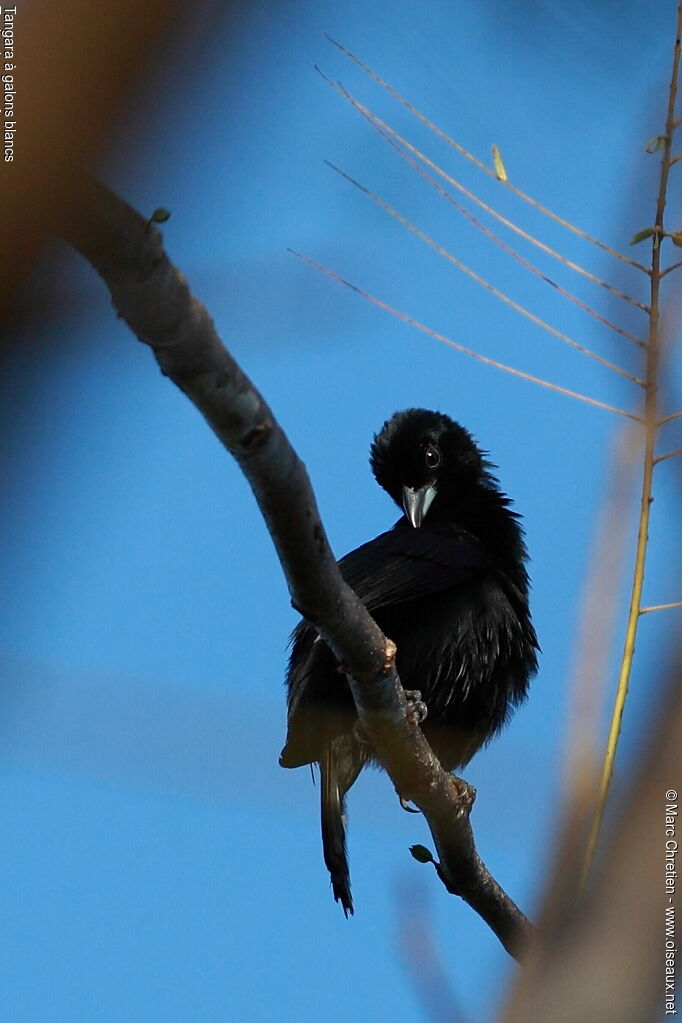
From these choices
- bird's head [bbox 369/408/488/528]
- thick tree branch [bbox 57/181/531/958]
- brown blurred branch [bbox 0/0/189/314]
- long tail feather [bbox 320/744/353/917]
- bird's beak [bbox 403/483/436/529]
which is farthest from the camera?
bird's head [bbox 369/408/488/528]

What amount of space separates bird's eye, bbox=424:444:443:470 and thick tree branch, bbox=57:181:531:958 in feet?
7.47

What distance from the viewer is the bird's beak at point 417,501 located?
5926mm

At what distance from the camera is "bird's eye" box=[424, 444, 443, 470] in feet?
A: 20.3

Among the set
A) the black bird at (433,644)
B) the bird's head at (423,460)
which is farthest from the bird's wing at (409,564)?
the bird's head at (423,460)

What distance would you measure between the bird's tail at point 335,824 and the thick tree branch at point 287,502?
0.54m

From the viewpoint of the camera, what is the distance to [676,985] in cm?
138

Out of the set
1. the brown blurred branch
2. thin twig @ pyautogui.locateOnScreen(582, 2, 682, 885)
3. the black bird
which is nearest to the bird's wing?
the black bird

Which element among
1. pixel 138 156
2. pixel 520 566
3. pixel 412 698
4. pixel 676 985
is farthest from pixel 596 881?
pixel 520 566

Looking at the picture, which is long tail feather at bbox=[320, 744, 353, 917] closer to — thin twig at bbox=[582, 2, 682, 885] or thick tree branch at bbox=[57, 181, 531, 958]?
thick tree branch at bbox=[57, 181, 531, 958]

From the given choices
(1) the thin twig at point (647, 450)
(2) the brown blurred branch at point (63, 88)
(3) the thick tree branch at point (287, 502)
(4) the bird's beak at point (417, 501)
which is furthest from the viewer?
(4) the bird's beak at point (417, 501)

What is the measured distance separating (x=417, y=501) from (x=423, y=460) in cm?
26

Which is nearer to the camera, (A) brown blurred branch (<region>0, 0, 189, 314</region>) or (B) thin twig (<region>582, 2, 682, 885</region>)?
(A) brown blurred branch (<region>0, 0, 189, 314</region>)

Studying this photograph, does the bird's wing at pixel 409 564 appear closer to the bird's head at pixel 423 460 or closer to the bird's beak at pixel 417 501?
the bird's beak at pixel 417 501

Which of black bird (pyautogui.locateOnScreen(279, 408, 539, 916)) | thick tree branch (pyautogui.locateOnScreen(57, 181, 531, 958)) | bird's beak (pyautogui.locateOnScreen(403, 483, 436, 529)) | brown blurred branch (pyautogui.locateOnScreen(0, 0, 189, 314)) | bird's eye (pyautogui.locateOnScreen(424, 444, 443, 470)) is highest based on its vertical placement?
bird's eye (pyautogui.locateOnScreen(424, 444, 443, 470))
